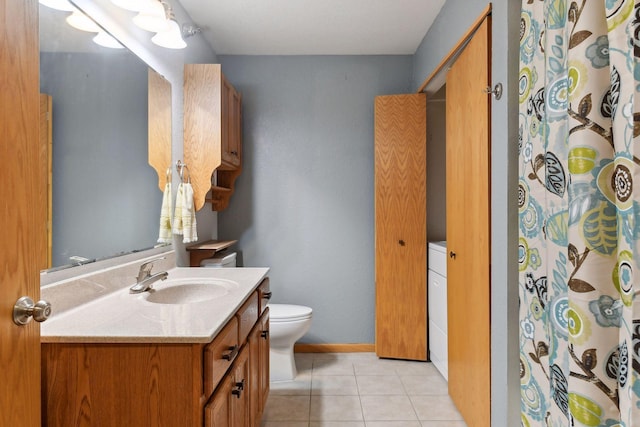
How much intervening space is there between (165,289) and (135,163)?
0.60 m

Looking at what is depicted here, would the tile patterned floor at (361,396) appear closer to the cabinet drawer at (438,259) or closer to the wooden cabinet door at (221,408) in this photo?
the cabinet drawer at (438,259)

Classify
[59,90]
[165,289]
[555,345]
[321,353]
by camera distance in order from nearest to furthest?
[555,345] → [59,90] → [165,289] → [321,353]

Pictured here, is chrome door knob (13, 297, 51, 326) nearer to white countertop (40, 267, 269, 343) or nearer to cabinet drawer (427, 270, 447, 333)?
white countertop (40, 267, 269, 343)

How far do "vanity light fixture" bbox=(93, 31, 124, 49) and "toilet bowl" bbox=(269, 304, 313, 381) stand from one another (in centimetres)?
173

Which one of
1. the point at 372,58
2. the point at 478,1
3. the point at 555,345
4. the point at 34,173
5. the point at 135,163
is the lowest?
the point at 555,345

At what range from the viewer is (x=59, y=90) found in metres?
1.24

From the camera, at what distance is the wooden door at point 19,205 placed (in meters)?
0.81

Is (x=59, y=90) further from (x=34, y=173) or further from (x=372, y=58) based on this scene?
(x=372, y=58)

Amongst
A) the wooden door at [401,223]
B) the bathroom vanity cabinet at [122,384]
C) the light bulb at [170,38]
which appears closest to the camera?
the bathroom vanity cabinet at [122,384]

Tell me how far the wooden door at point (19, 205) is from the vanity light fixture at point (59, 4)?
388 millimetres

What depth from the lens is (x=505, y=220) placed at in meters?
1.53

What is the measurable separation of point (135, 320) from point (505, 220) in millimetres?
1424

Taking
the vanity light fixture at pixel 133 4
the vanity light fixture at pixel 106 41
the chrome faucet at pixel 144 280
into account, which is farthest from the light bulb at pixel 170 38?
the chrome faucet at pixel 144 280

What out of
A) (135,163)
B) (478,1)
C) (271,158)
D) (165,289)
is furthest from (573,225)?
(271,158)
